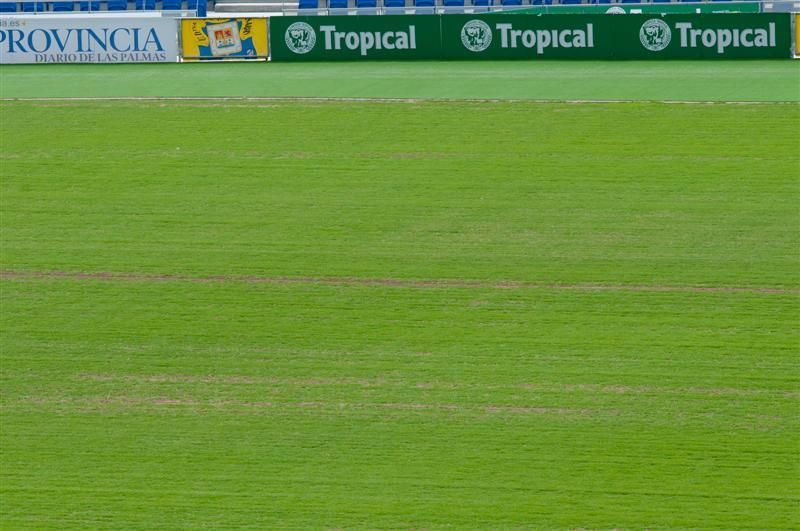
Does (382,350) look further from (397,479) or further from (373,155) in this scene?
(373,155)

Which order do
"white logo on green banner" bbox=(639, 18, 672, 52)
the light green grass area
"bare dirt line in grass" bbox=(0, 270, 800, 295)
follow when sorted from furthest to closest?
"white logo on green banner" bbox=(639, 18, 672, 52)
the light green grass area
"bare dirt line in grass" bbox=(0, 270, 800, 295)

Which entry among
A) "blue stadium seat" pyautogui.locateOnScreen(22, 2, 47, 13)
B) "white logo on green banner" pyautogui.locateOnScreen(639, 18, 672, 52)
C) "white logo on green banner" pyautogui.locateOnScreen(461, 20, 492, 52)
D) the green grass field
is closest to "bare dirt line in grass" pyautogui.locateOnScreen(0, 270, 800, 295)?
the green grass field

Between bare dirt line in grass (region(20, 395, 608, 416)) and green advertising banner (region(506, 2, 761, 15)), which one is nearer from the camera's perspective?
bare dirt line in grass (region(20, 395, 608, 416))

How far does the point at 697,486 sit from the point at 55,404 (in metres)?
9.21

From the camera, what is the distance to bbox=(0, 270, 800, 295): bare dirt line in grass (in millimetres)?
22797

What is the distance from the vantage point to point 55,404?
19.4 meters

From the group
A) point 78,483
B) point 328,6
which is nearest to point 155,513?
point 78,483

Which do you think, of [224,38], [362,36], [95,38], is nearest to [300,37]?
[362,36]

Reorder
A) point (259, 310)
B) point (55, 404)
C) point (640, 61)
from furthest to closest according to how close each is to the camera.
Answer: point (640, 61) < point (259, 310) < point (55, 404)

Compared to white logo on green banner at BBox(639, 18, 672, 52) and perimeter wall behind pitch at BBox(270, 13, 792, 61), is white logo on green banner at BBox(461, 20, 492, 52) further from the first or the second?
white logo on green banner at BBox(639, 18, 672, 52)

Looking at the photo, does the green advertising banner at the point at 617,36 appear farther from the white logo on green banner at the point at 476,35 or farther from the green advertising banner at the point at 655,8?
the green advertising banner at the point at 655,8

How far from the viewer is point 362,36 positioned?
40.7 metres

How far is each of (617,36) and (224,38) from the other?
39.7 feet

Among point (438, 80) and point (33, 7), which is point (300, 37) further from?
point (33, 7)
